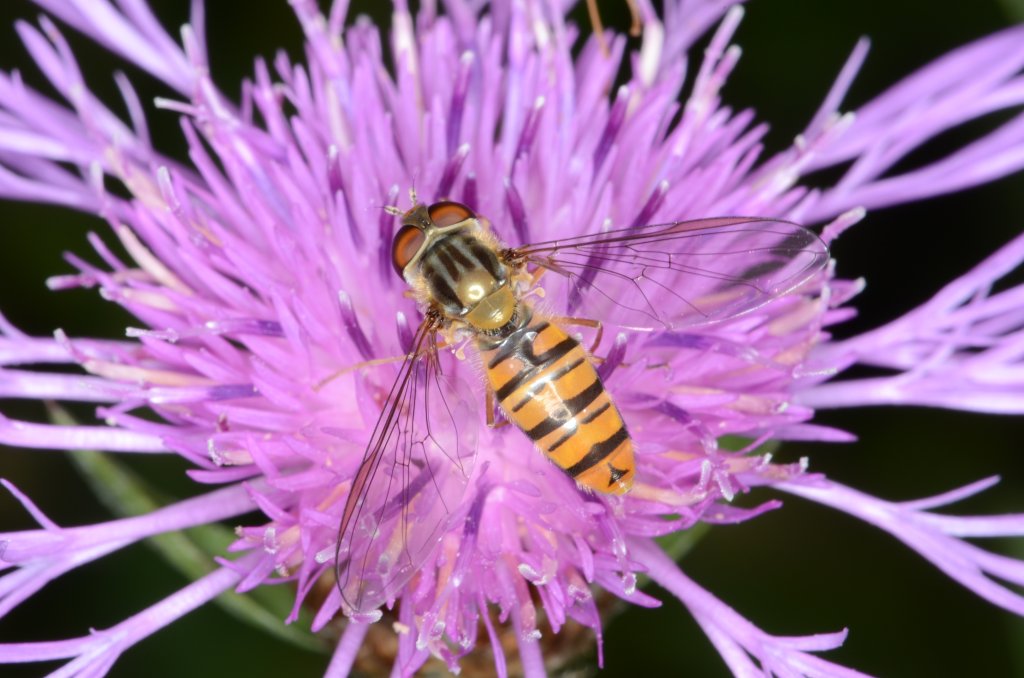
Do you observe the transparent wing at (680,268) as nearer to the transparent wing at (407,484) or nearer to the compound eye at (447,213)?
the compound eye at (447,213)

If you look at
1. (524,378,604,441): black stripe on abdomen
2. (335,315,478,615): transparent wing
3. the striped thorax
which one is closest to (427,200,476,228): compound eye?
the striped thorax

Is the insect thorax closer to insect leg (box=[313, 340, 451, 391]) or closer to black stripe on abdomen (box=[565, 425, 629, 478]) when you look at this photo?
insect leg (box=[313, 340, 451, 391])

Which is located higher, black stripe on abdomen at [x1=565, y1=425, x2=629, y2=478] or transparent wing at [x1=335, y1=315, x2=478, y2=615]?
transparent wing at [x1=335, y1=315, x2=478, y2=615]

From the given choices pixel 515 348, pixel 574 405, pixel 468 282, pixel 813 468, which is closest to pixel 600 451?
pixel 574 405

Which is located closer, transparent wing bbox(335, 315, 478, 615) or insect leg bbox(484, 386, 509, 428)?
transparent wing bbox(335, 315, 478, 615)

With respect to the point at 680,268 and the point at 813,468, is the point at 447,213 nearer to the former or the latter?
the point at 680,268

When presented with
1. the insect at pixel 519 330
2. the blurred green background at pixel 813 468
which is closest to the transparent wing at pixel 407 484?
the insect at pixel 519 330

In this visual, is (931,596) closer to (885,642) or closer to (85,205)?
(885,642)
